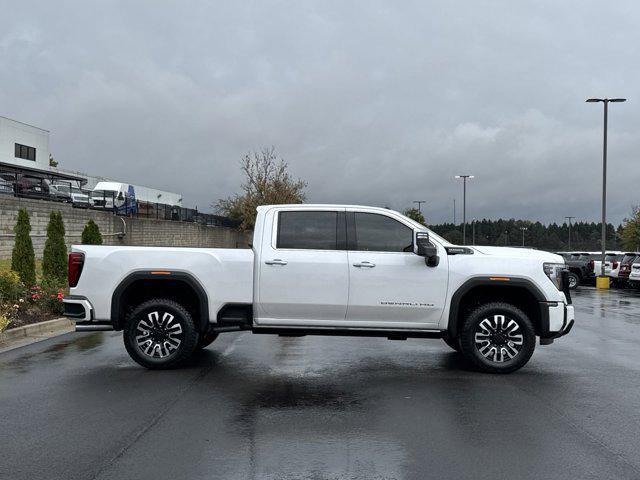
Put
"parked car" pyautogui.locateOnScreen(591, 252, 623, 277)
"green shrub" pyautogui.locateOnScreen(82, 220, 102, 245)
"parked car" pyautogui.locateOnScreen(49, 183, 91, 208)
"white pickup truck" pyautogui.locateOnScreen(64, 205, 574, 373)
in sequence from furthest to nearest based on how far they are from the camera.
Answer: "parked car" pyautogui.locateOnScreen(49, 183, 91, 208), "parked car" pyautogui.locateOnScreen(591, 252, 623, 277), "green shrub" pyautogui.locateOnScreen(82, 220, 102, 245), "white pickup truck" pyautogui.locateOnScreen(64, 205, 574, 373)

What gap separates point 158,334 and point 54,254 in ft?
31.1

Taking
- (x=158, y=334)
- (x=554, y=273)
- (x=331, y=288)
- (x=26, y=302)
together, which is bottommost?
(x=26, y=302)

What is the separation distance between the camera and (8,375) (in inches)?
316

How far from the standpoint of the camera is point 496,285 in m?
8.22

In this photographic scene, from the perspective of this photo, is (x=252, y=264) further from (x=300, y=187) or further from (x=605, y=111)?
(x=300, y=187)

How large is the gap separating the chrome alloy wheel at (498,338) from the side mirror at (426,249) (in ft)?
3.41

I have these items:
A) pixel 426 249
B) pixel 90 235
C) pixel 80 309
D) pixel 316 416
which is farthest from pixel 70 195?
pixel 316 416

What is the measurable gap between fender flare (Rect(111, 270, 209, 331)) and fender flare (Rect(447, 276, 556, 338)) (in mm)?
3110

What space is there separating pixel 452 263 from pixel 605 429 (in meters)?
2.92

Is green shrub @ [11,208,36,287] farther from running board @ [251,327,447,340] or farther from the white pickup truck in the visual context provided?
running board @ [251,327,447,340]

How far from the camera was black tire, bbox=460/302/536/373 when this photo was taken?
26.9 feet

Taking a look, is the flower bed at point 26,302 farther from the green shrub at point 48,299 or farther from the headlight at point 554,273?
the headlight at point 554,273

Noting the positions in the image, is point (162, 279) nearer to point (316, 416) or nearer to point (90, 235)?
point (316, 416)

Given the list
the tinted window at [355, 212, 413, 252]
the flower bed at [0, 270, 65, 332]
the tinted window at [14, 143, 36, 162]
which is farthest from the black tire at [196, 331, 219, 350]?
the tinted window at [14, 143, 36, 162]
